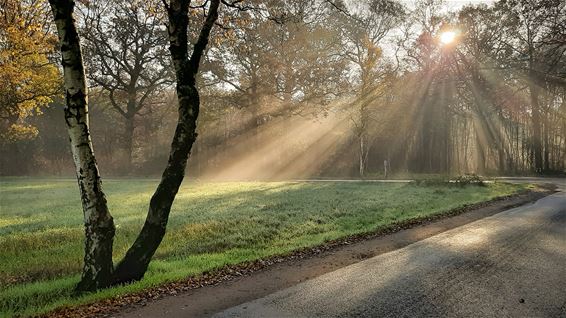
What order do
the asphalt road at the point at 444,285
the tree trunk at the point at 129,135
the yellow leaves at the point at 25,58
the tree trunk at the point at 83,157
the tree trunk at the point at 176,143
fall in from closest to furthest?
the asphalt road at the point at 444,285 → the tree trunk at the point at 83,157 → the tree trunk at the point at 176,143 → the yellow leaves at the point at 25,58 → the tree trunk at the point at 129,135

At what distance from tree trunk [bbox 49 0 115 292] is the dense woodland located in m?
27.1

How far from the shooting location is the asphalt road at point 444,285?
5762 mm

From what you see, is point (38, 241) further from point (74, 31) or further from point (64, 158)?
point (64, 158)

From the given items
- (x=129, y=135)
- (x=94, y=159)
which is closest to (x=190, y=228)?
(x=94, y=159)

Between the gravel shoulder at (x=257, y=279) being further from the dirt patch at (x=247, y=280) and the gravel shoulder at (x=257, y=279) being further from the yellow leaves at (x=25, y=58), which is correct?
the yellow leaves at (x=25, y=58)

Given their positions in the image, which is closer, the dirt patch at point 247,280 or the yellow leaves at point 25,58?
the dirt patch at point 247,280

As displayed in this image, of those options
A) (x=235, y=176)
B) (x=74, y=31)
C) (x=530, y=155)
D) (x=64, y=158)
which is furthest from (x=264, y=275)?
(x=64, y=158)

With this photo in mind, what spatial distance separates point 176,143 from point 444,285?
17.5 ft

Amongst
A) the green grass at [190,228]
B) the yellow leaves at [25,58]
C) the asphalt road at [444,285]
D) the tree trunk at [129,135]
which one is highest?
the yellow leaves at [25,58]

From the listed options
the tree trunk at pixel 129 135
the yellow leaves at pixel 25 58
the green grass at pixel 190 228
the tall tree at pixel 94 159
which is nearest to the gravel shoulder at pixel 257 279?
the green grass at pixel 190 228

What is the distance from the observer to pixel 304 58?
3575cm

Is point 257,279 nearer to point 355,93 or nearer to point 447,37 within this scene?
point 355,93

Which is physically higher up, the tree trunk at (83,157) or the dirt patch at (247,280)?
the tree trunk at (83,157)

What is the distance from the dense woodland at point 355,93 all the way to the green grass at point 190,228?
55.2ft
